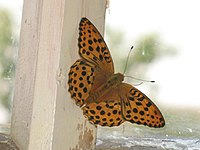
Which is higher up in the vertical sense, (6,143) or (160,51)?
(160,51)

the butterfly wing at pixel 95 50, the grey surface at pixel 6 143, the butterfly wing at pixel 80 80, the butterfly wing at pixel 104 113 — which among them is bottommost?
the grey surface at pixel 6 143

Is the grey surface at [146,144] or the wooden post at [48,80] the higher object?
the wooden post at [48,80]

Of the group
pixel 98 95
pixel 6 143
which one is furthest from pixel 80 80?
pixel 6 143

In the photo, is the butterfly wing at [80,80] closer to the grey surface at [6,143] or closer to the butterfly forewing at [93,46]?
the butterfly forewing at [93,46]

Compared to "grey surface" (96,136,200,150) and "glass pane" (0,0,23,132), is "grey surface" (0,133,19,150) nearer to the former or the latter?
"glass pane" (0,0,23,132)

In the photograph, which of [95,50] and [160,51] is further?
[160,51]

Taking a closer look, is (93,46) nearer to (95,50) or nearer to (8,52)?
(95,50)

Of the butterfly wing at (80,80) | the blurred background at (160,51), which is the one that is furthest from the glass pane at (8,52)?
the butterfly wing at (80,80)
